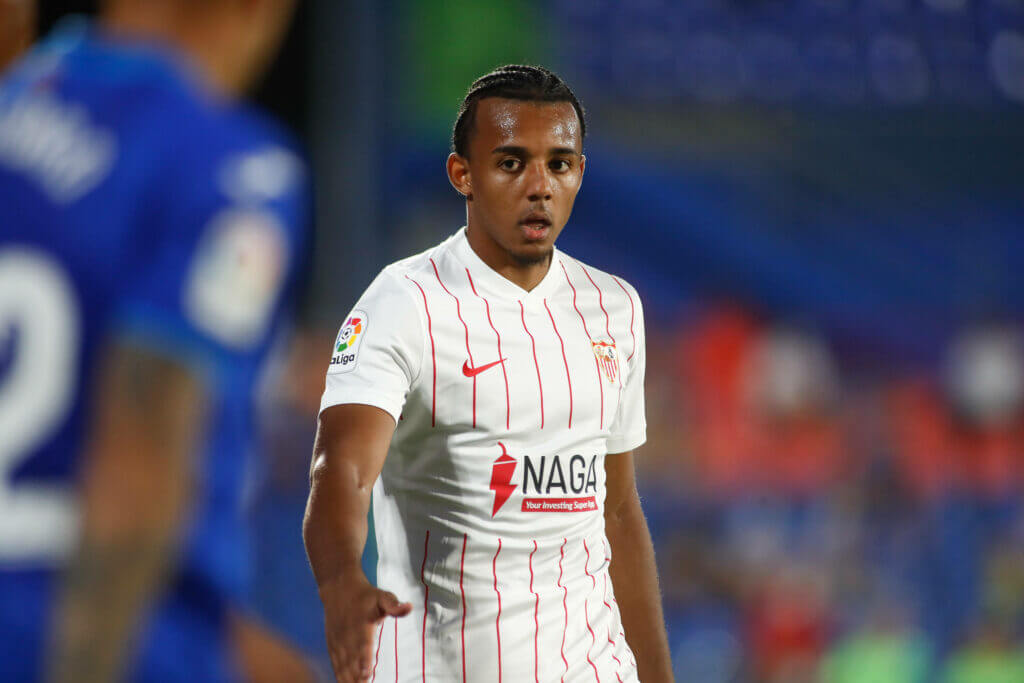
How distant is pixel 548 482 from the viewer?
174 cm

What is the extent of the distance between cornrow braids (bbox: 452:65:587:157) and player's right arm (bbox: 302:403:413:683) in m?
0.43

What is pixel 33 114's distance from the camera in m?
1.67

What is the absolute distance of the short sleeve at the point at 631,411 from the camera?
192cm

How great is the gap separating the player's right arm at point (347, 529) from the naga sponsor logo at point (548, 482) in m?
0.19

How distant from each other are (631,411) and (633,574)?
25 cm

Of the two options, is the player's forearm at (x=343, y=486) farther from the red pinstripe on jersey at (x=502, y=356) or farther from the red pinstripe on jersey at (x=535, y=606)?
the red pinstripe on jersey at (x=535, y=606)

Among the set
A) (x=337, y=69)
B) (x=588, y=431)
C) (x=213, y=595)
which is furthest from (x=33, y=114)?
(x=337, y=69)

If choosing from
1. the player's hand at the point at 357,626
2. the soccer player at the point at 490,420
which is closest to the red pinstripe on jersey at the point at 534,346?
the soccer player at the point at 490,420

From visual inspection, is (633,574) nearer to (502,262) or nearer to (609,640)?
(609,640)

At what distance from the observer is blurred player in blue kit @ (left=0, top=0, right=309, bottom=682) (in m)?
1.63

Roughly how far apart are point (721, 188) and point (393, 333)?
18.7ft

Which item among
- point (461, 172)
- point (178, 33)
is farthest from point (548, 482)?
point (178, 33)

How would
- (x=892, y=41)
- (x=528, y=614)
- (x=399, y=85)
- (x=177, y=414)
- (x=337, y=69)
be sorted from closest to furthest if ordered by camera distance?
1. (x=177, y=414)
2. (x=528, y=614)
3. (x=337, y=69)
4. (x=399, y=85)
5. (x=892, y=41)

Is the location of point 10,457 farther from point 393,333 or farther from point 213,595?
point 393,333
